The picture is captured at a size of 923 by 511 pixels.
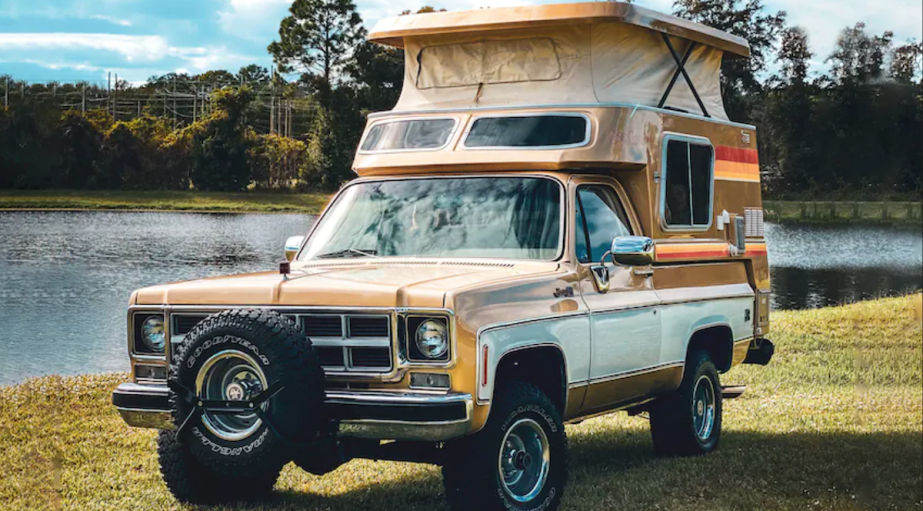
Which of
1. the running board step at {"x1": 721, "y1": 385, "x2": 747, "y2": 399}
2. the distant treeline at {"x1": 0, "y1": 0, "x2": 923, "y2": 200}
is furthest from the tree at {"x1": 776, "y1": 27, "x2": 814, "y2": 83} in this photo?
the running board step at {"x1": 721, "y1": 385, "x2": 747, "y2": 399}

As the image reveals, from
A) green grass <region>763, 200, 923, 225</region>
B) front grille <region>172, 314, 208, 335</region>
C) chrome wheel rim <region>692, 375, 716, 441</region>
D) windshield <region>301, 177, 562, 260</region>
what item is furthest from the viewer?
green grass <region>763, 200, 923, 225</region>

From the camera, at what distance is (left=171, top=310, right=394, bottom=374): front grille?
6.86m

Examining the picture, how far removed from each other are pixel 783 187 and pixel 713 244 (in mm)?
24264

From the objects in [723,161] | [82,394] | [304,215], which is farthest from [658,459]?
[304,215]

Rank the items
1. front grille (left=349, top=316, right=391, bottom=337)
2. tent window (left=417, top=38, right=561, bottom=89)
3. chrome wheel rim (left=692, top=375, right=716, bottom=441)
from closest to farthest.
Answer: front grille (left=349, top=316, right=391, bottom=337) → tent window (left=417, top=38, right=561, bottom=89) → chrome wheel rim (left=692, top=375, right=716, bottom=441)

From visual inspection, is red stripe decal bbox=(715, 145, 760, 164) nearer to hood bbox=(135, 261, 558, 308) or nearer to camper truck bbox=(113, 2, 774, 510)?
camper truck bbox=(113, 2, 774, 510)

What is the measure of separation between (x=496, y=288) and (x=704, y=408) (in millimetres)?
3997

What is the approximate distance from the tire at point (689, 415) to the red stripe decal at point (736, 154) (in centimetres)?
178

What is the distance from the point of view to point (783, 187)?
33812 mm

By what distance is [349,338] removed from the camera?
22.7 ft

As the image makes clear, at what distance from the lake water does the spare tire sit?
692 centimetres

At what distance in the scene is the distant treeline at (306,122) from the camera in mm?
13844

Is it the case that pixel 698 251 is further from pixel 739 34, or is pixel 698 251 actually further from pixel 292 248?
pixel 739 34

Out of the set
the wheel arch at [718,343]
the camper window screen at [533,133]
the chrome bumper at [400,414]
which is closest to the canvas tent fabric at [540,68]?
the camper window screen at [533,133]
